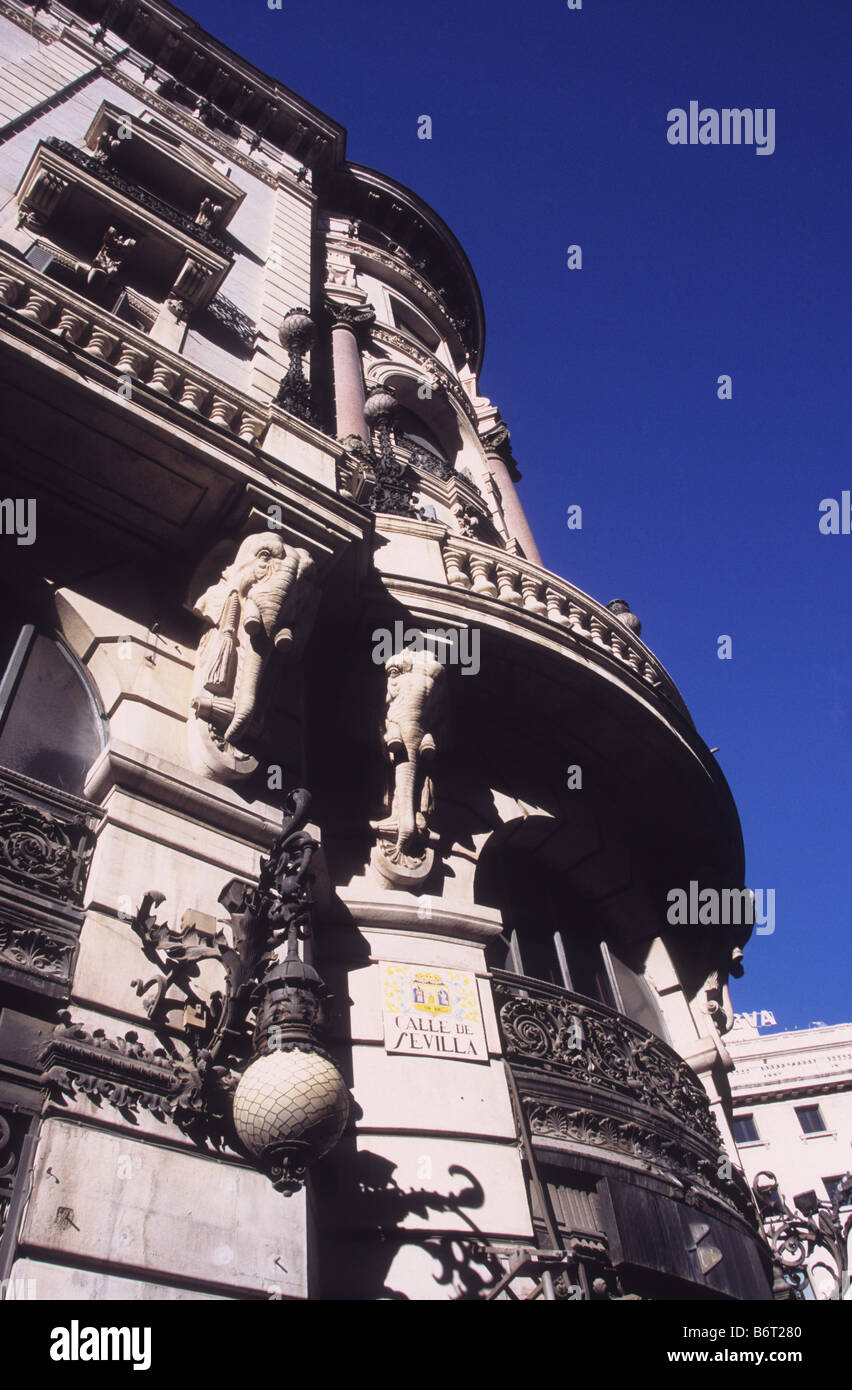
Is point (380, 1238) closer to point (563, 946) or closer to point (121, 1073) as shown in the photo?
point (121, 1073)

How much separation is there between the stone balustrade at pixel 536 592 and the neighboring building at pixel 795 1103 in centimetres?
3573

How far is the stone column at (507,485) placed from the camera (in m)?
18.1

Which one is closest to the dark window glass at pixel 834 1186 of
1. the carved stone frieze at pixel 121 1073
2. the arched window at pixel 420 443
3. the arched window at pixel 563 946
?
the arched window at pixel 563 946

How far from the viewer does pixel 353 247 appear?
2234 cm

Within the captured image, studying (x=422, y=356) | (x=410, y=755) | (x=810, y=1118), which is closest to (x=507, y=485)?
(x=422, y=356)

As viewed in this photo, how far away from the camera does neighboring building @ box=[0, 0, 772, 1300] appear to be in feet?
17.0

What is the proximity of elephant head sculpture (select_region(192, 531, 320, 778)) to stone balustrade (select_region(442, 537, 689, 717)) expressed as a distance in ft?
8.16

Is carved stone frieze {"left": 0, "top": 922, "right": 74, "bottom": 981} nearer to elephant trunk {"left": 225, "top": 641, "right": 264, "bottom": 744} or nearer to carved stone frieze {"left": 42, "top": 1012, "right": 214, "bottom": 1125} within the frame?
carved stone frieze {"left": 42, "top": 1012, "right": 214, "bottom": 1125}

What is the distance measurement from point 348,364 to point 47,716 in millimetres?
11630

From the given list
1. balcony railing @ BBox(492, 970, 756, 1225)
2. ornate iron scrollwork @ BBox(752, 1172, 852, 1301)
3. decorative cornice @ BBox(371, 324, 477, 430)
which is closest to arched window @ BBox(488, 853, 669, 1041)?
balcony railing @ BBox(492, 970, 756, 1225)

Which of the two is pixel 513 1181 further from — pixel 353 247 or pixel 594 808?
pixel 353 247

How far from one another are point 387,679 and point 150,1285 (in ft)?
18.3

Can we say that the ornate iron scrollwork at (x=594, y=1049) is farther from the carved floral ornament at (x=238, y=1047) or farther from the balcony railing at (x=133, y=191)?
the balcony railing at (x=133, y=191)

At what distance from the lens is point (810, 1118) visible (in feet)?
138
